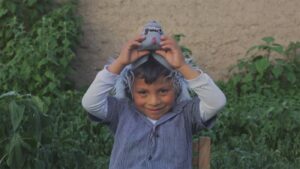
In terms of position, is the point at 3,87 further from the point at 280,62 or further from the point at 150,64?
the point at 150,64

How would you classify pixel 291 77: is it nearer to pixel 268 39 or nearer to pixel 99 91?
pixel 268 39

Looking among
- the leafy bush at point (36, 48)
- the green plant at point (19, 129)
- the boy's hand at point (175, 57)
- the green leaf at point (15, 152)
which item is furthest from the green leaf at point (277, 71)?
the boy's hand at point (175, 57)

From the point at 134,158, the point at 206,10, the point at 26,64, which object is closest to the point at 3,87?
the point at 26,64

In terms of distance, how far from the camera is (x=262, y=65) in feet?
23.4

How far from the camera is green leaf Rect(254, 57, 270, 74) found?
7.12 meters

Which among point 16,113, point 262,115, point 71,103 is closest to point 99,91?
point 16,113

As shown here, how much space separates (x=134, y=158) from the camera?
4.07 meters

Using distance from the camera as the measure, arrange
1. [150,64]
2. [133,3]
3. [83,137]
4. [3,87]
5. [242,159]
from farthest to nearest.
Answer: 1. [133,3]
2. [3,87]
3. [83,137]
4. [242,159]
5. [150,64]

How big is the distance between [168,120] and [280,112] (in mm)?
2147

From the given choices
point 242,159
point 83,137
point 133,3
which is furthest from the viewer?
point 133,3

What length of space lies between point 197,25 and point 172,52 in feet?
11.5

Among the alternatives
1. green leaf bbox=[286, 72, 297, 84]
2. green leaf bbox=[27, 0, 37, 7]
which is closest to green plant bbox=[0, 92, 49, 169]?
green leaf bbox=[27, 0, 37, 7]

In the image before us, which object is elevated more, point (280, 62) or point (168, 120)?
point (168, 120)

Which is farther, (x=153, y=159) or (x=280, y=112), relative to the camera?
(x=280, y=112)
